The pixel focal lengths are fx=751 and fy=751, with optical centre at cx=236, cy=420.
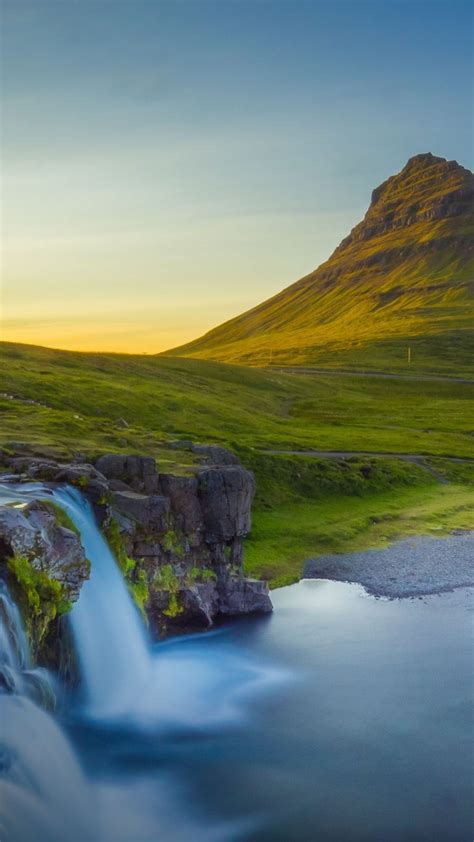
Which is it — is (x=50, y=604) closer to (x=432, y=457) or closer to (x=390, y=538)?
(x=390, y=538)

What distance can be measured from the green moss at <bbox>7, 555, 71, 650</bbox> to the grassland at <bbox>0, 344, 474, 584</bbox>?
19564 mm

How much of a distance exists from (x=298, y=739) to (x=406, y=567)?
86.6ft

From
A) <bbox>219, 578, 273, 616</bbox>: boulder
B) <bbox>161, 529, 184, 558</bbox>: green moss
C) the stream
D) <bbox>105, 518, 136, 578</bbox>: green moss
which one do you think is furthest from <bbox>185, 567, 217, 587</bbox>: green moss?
<bbox>105, 518, 136, 578</bbox>: green moss

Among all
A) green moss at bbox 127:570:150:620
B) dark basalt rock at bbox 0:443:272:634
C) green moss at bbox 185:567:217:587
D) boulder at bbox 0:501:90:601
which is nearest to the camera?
boulder at bbox 0:501:90:601

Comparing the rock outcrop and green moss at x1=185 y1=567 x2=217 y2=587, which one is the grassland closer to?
green moss at x1=185 y1=567 x2=217 y2=587

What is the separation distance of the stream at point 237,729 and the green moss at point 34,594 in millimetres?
974

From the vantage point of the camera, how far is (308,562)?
5906cm

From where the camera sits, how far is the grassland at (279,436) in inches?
2515

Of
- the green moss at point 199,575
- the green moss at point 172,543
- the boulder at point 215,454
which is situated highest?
the boulder at point 215,454

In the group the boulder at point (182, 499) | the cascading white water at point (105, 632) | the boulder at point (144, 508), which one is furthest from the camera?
the boulder at point (182, 499)

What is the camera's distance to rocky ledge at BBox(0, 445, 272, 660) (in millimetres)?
41750

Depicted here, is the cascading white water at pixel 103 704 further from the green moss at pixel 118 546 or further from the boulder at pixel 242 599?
the boulder at pixel 242 599

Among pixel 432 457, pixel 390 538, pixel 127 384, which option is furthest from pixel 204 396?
pixel 390 538

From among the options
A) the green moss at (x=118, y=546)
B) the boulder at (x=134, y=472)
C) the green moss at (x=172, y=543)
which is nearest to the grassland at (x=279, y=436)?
the boulder at (x=134, y=472)
